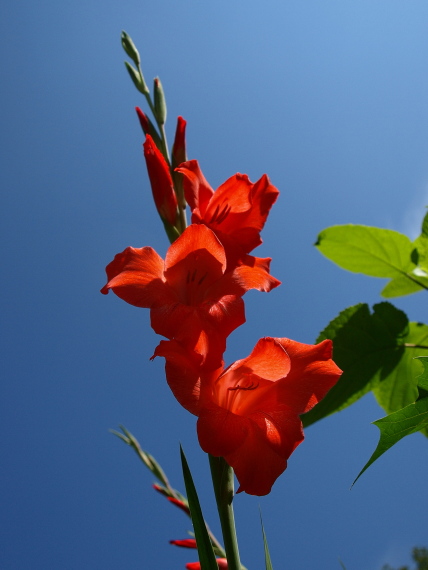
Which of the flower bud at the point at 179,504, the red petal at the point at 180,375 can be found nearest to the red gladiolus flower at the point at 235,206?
the red petal at the point at 180,375

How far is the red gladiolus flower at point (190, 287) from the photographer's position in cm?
76

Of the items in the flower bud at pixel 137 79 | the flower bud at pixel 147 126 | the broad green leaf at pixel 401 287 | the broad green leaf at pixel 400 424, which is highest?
the flower bud at pixel 137 79

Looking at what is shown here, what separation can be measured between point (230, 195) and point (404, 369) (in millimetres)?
626

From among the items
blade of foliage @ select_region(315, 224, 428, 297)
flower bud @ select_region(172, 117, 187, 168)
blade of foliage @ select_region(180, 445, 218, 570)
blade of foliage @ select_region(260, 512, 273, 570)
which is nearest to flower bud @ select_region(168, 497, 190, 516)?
blade of foliage @ select_region(260, 512, 273, 570)

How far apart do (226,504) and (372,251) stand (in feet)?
2.77

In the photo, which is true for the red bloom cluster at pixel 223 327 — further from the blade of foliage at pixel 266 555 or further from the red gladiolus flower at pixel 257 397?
the blade of foliage at pixel 266 555

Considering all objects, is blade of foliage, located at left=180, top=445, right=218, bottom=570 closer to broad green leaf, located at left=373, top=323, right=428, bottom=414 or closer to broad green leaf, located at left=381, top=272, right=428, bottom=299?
broad green leaf, located at left=373, top=323, right=428, bottom=414

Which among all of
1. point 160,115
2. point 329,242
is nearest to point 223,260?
point 160,115

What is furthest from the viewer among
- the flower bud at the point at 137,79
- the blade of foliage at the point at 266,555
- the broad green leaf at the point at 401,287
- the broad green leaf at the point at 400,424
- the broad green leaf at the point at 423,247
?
the broad green leaf at the point at 401,287

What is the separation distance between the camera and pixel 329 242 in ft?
4.44

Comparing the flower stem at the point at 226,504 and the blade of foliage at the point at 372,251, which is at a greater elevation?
the blade of foliage at the point at 372,251

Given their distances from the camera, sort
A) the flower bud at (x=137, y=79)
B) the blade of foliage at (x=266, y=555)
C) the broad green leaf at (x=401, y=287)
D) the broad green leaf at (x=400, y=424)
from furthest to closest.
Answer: the broad green leaf at (x=401, y=287) < the flower bud at (x=137, y=79) < the blade of foliage at (x=266, y=555) < the broad green leaf at (x=400, y=424)

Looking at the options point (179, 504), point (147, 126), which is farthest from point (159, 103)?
point (179, 504)

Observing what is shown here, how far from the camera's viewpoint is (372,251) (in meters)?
1.33
